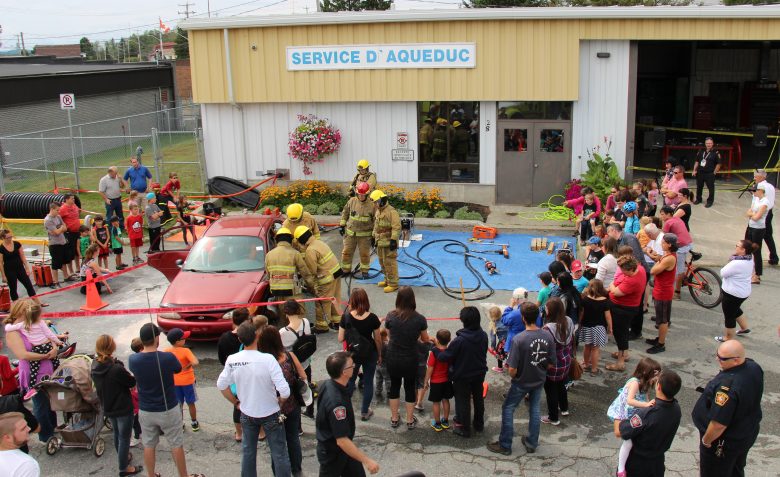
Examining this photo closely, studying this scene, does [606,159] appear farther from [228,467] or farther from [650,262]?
[228,467]

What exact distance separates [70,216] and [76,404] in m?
7.00

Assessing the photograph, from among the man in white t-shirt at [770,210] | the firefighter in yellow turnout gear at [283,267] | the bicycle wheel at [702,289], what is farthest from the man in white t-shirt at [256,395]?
the man in white t-shirt at [770,210]

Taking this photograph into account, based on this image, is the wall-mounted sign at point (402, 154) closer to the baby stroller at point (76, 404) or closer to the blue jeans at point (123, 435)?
the baby stroller at point (76, 404)

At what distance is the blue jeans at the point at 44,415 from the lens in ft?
26.1

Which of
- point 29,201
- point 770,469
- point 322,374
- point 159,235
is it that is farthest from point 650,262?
point 29,201

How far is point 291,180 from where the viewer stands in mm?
19969

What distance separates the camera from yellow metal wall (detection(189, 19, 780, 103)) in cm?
1723

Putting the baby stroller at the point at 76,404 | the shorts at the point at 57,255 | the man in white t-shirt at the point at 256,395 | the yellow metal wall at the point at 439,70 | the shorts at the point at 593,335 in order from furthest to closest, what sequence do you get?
the yellow metal wall at the point at 439,70, the shorts at the point at 57,255, the shorts at the point at 593,335, the baby stroller at the point at 76,404, the man in white t-shirt at the point at 256,395

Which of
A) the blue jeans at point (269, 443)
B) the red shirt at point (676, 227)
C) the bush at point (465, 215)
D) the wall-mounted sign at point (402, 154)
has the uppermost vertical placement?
the wall-mounted sign at point (402, 154)

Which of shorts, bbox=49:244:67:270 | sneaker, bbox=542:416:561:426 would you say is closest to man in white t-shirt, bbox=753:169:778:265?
sneaker, bbox=542:416:561:426

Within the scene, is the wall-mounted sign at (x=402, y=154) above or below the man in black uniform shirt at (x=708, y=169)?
above

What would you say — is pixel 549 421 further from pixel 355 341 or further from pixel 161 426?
pixel 161 426

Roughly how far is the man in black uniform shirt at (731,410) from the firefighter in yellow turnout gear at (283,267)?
231 inches

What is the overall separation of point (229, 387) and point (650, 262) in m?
7.03
